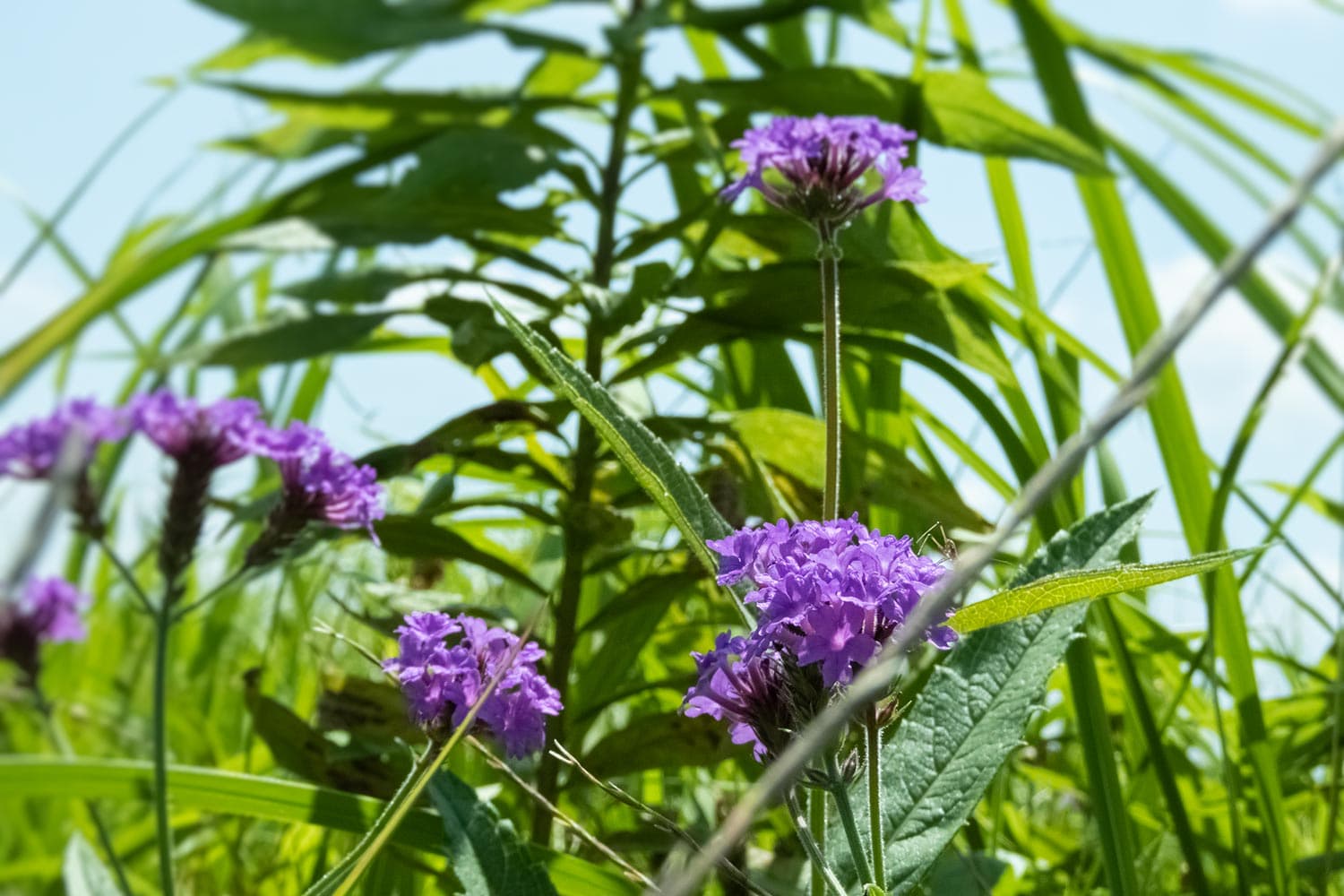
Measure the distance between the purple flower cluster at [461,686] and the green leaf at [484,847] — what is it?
0.03 meters

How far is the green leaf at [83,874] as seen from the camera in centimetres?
85

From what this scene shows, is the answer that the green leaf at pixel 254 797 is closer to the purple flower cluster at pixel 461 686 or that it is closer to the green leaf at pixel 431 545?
the purple flower cluster at pixel 461 686

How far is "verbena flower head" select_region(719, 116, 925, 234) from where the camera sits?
0.71 m

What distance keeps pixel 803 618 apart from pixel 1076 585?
0.12 metres

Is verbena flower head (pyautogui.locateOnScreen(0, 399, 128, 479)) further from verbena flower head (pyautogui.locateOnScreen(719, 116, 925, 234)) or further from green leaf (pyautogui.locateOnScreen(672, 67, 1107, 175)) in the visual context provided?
green leaf (pyautogui.locateOnScreen(672, 67, 1107, 175))

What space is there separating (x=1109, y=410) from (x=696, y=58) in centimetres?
154

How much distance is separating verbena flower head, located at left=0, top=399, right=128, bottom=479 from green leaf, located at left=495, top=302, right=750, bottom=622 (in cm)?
46

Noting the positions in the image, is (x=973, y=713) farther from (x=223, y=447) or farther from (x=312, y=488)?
(x=223, y=447)

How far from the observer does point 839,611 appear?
49 cm

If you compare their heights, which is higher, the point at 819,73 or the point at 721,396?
the point at 819,73

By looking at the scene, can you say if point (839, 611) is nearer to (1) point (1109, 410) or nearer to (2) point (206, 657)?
(1) point (1109, 410)

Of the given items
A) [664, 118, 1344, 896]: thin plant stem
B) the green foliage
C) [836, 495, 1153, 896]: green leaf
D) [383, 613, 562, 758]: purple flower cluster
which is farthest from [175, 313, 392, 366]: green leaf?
[664, 118, 1344, 896]: thin plant stem

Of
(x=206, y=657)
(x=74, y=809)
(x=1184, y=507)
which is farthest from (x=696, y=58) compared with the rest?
(x=74, y=809)

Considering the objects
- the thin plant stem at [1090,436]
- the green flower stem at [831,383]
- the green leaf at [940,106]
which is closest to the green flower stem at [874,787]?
the green flower stem at [831,383]
